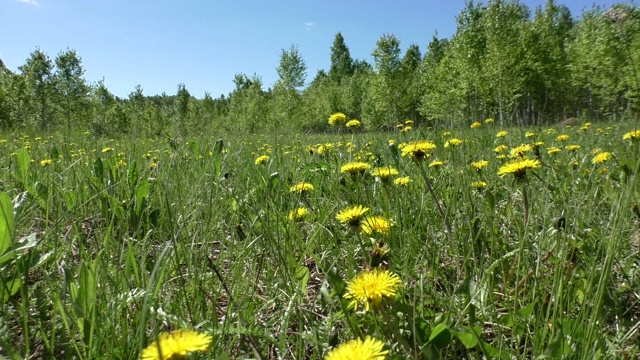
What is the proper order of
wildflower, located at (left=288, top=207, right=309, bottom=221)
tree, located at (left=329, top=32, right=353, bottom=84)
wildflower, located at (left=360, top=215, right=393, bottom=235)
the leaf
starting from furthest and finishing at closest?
1. tree, located at (left=329, top=32, right=353, bottom=84)
2. wildflower, located at (left=288, top=207, right=309, bottom=221)
3. wildflower, located at (left=360, top=215, right=393, bottom=235)
4. the leaf

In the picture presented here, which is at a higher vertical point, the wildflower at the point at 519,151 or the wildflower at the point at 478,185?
the wildflower at the point at 519,151

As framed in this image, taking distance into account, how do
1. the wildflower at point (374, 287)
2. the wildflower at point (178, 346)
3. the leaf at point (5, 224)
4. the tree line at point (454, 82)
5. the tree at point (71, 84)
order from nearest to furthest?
the wildflower at point (178, 346), the wildflower at point (374, 287), the leaf at point (5, 224), the tree line at point (454, 82), the tree at point (71, 84)

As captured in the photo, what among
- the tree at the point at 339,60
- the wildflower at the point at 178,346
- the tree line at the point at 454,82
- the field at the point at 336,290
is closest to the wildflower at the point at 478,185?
the field at the point at 336,290

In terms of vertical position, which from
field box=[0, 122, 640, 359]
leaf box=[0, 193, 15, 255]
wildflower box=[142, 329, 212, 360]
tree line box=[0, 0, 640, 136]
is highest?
tree line box=[0, 0, 640, 136]

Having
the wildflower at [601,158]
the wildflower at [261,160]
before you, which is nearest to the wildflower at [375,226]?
the wildflower at [601,158]

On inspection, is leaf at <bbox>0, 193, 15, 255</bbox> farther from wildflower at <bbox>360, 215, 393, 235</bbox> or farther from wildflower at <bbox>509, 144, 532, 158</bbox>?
wildflower at <bbox>509, 144, 532, 158</bbox>

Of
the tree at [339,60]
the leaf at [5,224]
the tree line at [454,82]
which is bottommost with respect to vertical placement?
the leaf at [5,224]

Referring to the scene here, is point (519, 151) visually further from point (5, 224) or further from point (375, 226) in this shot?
point (5, 224)

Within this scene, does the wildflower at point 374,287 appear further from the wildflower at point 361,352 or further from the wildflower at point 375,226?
the wildflower at point 375,226

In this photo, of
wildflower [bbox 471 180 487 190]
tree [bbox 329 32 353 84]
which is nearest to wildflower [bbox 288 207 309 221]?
wildflower [bbox 471 180 487 190]

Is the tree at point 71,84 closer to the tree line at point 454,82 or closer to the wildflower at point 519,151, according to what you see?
the tree line at point 454,82

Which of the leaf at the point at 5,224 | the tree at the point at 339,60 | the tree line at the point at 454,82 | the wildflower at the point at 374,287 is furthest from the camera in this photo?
the tree at the point at 339,60

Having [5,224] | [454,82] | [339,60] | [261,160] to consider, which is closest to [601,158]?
[261,160]

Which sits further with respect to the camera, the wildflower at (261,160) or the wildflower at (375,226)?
the wildflower at (261,160)
